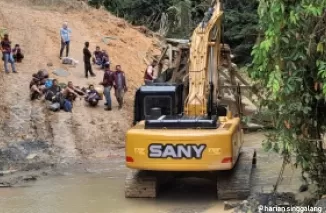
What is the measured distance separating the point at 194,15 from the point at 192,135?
26.8 m

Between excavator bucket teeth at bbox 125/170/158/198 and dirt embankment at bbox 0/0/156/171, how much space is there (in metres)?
4.81

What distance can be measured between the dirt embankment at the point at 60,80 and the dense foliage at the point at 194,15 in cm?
456

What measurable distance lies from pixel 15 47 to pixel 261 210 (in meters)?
17.4

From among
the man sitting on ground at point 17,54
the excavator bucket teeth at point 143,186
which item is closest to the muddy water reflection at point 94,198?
the excavator bucket teeth at point 143,186

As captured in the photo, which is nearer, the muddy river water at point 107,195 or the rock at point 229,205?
the rock at point 229,205

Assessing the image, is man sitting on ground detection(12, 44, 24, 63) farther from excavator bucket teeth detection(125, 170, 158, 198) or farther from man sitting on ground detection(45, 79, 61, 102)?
excavator bucket teeth detection(125, 170, 158, 198)

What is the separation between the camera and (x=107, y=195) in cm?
1342

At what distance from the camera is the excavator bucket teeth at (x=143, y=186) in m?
12.7

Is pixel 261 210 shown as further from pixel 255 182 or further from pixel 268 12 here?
pixel 255 182

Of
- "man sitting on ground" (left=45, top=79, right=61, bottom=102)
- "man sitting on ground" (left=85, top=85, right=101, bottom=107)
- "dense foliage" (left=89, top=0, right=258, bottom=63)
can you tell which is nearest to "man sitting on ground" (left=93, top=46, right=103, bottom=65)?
"man sitting on ground" (left=85, top=85, right=101, bottom=107)

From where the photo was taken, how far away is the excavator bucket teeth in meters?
12.7

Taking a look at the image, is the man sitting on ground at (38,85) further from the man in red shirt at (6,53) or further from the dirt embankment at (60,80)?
the man in red shirt at (6,53)

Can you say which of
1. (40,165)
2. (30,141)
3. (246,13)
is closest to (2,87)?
(30,141)

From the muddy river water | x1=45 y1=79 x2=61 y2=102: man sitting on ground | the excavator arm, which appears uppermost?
the excavator arm
